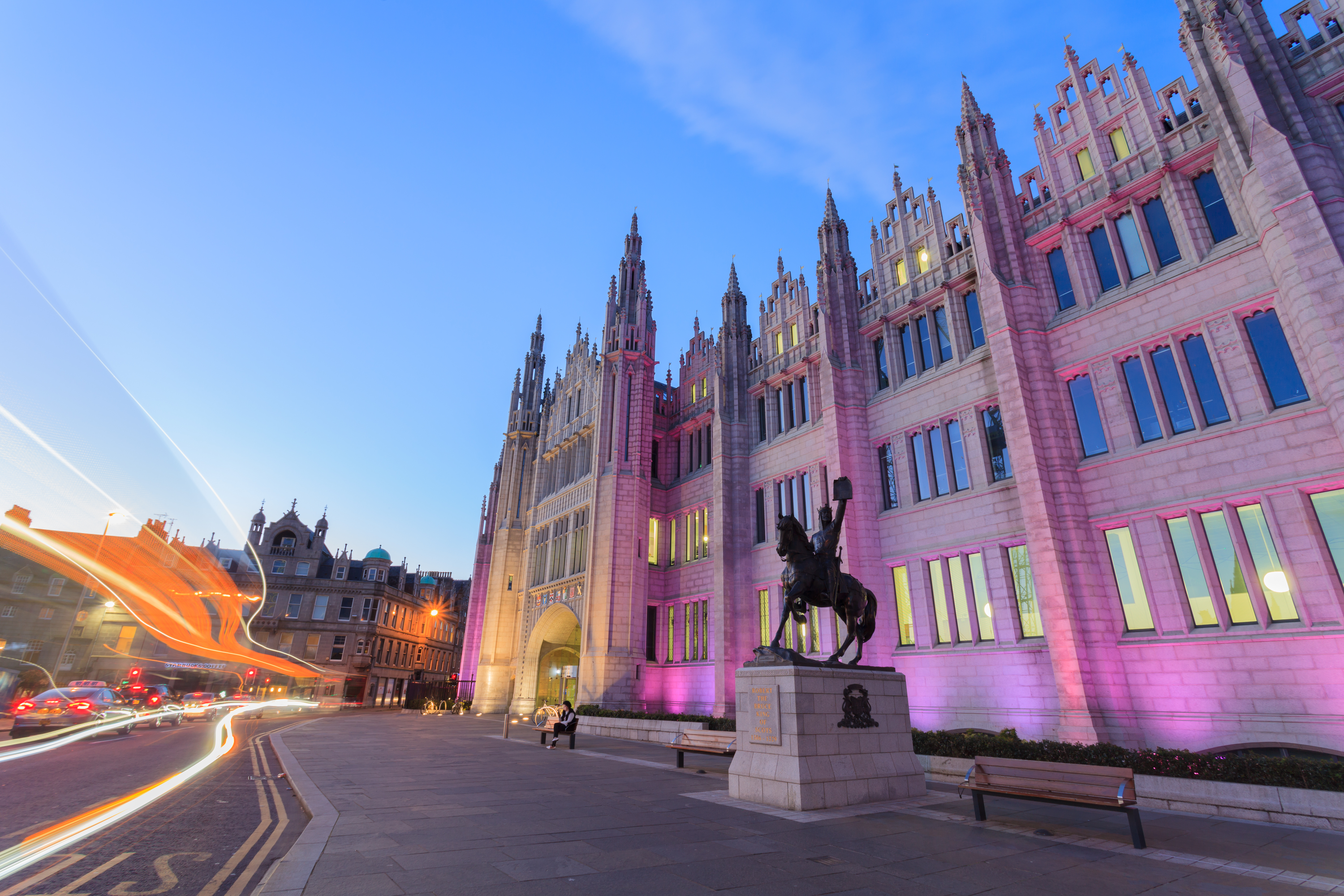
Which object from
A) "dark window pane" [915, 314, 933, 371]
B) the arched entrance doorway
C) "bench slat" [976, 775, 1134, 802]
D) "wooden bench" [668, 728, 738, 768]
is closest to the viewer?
"bench slat" [976, 775, 1134, 802]

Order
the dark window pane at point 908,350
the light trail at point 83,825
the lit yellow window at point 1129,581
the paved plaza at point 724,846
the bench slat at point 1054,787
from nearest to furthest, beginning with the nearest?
the paved plaza at point 724,846 < the light trail at point 83,825 < the bench slat at point 1054,787 < the lit yellow window at point 1129,581 < the dark window pane at point 908,350

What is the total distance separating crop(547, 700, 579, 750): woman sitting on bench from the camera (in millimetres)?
21188

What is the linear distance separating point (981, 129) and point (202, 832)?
30914 mm

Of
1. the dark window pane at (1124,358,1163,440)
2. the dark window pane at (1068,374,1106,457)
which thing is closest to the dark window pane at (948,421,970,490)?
the dark window pane at (1068,374,1106,457)

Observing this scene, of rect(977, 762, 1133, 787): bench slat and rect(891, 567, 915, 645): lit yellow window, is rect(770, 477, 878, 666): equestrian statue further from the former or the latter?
rect(891, 567, 915, 645): lit yellow window

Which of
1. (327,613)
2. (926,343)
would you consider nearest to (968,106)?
(926,343)

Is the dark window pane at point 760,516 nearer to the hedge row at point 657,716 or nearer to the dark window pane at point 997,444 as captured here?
the hedge row at point 657,716

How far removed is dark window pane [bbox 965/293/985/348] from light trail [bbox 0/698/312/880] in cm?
2662

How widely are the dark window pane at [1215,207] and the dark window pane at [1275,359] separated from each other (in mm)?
3016

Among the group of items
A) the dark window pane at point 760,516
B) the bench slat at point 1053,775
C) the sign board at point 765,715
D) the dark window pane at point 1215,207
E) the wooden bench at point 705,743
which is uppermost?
the dark window pane at point 1215,207

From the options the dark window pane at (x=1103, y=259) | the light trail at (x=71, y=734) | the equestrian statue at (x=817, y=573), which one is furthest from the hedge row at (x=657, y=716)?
the dark window pane at (x=1103, y=259)

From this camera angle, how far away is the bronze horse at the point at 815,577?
11750 mm

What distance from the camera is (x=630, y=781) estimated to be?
1252cm

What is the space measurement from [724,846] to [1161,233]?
2288 centimetres
